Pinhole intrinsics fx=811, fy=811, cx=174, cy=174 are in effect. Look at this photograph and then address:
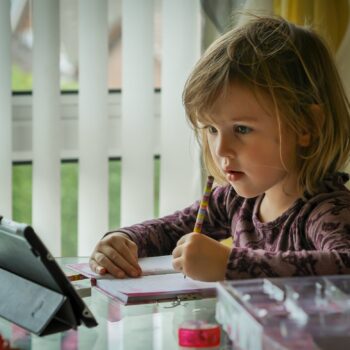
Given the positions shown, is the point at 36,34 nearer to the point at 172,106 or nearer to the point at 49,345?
the point at 172,106

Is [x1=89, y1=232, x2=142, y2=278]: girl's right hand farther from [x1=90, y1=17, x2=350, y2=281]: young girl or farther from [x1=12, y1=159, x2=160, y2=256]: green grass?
[x1=12, y1=159, x2=160, y2=256]: green grass

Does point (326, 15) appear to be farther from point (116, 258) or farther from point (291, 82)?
point (116, 258)

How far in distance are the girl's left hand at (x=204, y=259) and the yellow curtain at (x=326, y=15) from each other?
2.92ft

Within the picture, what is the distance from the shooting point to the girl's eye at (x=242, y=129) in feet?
3.93

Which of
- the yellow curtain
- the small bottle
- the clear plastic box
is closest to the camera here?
the clear plastic box

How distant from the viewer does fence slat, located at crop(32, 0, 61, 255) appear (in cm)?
193

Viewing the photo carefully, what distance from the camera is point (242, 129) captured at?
1203mm

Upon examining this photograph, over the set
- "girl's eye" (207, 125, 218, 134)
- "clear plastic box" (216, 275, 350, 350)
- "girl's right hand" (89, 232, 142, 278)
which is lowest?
"girl's right hand" (89, 232, 142, 278)

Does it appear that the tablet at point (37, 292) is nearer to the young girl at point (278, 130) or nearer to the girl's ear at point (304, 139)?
the young girl at point (278, 130)

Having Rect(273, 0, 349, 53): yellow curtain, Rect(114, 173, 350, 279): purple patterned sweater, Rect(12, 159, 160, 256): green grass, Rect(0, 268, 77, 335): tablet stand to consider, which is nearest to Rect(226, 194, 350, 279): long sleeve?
Rect(114, 173, 350, 279): purple patterned sweater

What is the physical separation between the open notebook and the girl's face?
7.0 inches

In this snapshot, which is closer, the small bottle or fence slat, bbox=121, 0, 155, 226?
the small bottle

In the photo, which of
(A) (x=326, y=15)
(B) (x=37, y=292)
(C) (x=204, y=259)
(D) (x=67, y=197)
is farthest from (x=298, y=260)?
(D) (x=67, y=197)

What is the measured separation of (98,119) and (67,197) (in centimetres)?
43
